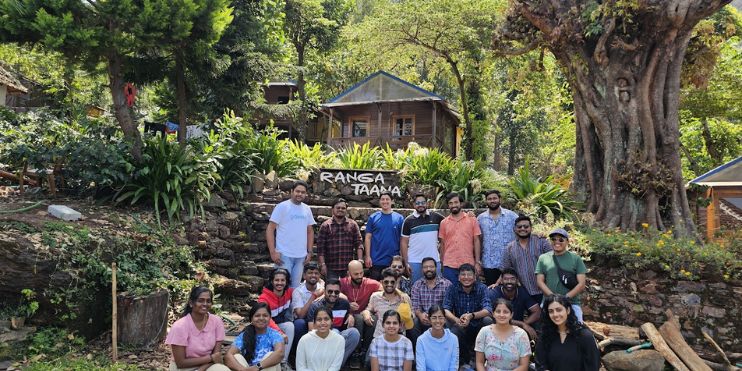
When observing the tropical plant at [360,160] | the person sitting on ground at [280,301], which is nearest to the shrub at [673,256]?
the tropical plant at [360,160]

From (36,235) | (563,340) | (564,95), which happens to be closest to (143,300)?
(36,235)

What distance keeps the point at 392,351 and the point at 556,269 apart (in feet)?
6.14

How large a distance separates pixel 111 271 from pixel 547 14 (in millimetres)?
8320

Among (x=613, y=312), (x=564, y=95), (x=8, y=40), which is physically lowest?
(x=613, y=312)

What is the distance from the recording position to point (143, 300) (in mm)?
4816

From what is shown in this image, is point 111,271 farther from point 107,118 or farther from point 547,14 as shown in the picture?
point 547,14

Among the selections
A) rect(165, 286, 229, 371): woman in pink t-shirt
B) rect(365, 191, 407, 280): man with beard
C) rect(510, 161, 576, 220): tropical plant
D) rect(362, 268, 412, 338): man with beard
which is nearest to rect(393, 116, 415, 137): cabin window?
rect(510, 161, 576, 220): tropical plant

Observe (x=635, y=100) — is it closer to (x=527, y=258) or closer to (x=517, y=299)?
(x=527, y=258)

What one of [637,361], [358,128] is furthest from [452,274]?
[358,128]

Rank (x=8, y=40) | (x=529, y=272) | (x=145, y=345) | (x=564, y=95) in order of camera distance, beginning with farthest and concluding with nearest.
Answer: (x=564, y=95)
(x=8, y=40)
(x=529, y=272)
(x=145, y=345)

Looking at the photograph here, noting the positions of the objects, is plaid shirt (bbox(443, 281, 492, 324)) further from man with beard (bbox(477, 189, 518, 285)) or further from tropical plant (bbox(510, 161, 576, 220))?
tropical plant (bbox(510, 161, 576, 220))

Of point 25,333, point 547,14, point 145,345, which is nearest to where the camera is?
point 25,333

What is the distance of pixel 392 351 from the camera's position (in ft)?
14.0

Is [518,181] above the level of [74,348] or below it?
above
